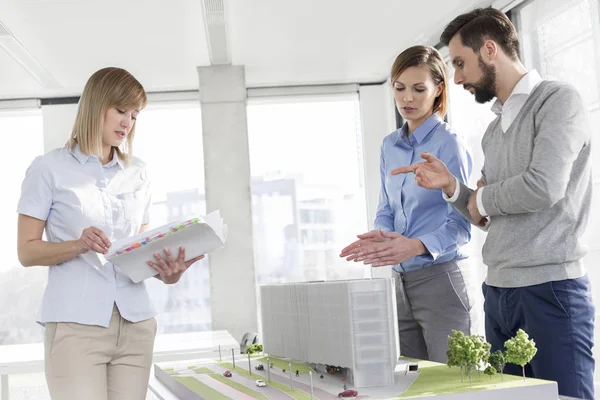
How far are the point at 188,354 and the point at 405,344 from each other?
2069mm

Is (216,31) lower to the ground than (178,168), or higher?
higher

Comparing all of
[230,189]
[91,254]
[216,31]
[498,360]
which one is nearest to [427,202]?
[498,360]

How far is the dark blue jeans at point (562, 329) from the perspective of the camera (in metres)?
1.92

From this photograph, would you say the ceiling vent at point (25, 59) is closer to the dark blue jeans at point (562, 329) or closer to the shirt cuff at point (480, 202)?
the shirt cuff at point (480, 202)

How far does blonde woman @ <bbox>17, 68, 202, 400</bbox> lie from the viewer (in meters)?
2.01

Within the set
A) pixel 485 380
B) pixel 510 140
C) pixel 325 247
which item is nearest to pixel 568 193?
pixel 510 140

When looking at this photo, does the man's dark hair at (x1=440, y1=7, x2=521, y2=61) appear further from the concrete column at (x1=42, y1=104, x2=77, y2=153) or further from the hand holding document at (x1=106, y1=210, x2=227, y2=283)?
the concrete column at (x1=42, y1=104, x2=77, y2=153)

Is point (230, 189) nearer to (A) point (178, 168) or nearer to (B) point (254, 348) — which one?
(A) point (178, 168)

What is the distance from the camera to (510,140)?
6.88ft

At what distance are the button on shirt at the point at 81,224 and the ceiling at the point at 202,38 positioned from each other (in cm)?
333

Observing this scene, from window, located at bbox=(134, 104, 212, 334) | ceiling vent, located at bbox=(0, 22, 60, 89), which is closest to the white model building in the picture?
ceiling vent, located at bbox=(0, 22, 60, 89)

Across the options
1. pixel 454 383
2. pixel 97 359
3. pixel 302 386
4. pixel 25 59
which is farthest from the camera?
pixel 25 59

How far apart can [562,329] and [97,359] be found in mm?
1218

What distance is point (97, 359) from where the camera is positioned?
2.03 metres
